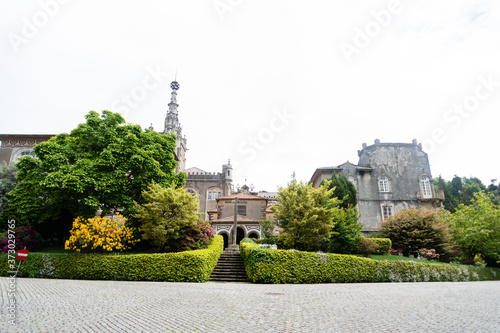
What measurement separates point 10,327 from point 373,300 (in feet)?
30.3

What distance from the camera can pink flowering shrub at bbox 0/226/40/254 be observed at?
1602 centimetres

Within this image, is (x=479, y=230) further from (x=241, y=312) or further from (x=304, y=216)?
(x=241, y=312)

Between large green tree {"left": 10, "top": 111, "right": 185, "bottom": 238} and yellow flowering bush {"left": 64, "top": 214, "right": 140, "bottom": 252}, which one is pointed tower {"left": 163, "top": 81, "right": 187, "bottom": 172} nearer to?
large green tree {"left": 10, "top": 111, "right": 185, "bottom": 238}

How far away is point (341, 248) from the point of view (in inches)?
843

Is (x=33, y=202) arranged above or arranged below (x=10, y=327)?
above

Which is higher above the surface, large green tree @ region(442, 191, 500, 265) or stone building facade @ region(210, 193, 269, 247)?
stone building facade @ region(210, 193, 269, 247)

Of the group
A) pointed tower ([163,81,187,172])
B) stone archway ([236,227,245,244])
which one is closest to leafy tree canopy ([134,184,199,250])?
stone archway ([236,227,245,244])

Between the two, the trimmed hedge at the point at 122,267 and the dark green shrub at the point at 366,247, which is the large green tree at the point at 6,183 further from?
the dark green shrub at the point at 366,247

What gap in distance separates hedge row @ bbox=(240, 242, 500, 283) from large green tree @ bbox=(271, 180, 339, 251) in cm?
388

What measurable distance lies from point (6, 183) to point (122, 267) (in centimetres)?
1484

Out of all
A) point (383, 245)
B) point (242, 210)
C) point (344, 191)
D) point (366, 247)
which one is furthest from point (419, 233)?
point (242, 210)

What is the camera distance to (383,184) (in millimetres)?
33812

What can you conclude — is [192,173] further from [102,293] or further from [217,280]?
[102,293]

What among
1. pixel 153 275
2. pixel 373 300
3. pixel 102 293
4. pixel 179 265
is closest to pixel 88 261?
pixel 153 275
